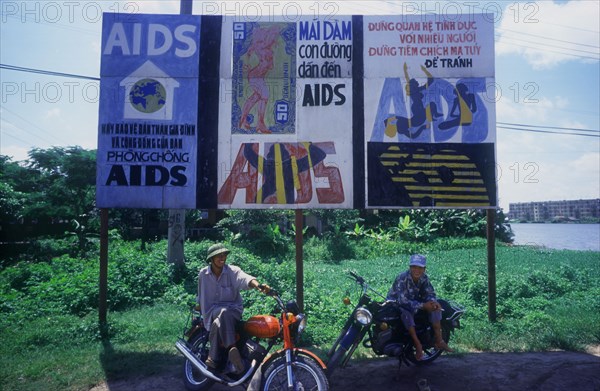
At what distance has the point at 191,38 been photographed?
7527 millimetres

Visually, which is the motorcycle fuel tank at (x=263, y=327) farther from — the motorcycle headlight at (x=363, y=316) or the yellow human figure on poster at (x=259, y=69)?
the yellow human figure on poster at (x=259, y=69)

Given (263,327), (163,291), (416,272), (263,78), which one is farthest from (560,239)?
(263,327)

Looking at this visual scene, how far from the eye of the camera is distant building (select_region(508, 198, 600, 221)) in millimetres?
62472

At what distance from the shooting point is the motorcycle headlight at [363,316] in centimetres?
490

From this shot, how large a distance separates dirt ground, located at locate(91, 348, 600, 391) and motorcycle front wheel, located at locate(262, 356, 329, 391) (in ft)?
3.27

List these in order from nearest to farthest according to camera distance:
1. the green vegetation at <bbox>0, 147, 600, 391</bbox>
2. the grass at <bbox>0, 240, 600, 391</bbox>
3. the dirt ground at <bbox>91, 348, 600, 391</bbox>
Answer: the dirt ground at <bbox>91, 348, 600, 391</bbox>, the grass at <bbox>0, 240, 600, 391</bbox>, the green vegetation at <bbox>0, 147, 600, 391</bbox>

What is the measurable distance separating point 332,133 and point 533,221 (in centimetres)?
7645

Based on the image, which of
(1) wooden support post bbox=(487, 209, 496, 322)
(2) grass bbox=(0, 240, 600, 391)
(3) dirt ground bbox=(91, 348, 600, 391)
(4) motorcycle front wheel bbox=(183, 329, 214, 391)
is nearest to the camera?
(4) motorcycle front wheel bbox=(183, 329, 214, 391)

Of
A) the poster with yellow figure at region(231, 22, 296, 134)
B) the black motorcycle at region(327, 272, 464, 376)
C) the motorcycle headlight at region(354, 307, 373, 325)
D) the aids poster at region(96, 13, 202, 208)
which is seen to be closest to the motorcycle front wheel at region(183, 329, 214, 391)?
the black motorcycle at region(327, 272, 464, 376)

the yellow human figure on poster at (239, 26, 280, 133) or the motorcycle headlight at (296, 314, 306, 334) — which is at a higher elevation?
the yellow human figure on poster at (239, 26, 280, 133)

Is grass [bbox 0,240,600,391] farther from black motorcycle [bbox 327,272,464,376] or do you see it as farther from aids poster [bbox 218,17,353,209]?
aids poster [bbox 218,17,353,209]

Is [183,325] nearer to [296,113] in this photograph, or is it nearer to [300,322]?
[300,322]

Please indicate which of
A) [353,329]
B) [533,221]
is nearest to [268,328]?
[353,329]

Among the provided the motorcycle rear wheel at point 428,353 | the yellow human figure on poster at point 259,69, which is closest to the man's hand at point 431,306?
the motorcycle rear wheel at point 428,353
